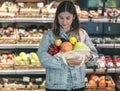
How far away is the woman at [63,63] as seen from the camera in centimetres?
306

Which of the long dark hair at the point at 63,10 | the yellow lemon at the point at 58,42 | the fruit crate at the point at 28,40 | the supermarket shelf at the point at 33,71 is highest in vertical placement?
the long dark hair at the point at 63,10

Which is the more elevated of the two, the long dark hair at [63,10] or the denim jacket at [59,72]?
the long dark hair at [63,10]

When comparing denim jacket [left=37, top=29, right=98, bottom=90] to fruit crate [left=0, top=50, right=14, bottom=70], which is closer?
denim jacket [left=37, top=29, right=98, bottom=90]

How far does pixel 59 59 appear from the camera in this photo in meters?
2.99

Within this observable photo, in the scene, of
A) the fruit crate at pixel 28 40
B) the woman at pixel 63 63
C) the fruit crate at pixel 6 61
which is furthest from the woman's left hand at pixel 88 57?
the fruit crate at pixel 6 61

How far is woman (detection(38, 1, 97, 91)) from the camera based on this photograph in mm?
3062

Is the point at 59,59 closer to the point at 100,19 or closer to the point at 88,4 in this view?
the point at 100,19

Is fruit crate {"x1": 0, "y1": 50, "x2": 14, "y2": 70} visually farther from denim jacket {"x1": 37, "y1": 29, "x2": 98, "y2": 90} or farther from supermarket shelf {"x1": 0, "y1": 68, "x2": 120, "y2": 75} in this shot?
denim jacket {"x1": 37, "y1": 29, "x2": 98, "y2": 90}

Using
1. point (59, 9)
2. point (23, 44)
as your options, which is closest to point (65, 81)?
point (59, 9)

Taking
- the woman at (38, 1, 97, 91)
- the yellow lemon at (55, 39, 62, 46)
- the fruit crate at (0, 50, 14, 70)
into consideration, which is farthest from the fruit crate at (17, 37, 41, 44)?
the yellow lemon at (55, 39, 62, 46)

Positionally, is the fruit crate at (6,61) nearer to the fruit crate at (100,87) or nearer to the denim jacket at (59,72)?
the fruit crate at (100,87)

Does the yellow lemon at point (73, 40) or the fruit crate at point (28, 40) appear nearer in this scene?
the yellow lemon at point (73, 40)

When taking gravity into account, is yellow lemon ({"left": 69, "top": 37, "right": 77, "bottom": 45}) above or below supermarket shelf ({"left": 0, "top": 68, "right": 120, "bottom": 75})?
above

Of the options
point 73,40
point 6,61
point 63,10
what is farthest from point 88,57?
point 6,61
